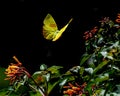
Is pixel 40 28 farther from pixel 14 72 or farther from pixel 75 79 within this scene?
pixel 14 72

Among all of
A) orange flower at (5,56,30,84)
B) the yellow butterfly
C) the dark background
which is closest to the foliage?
orange flower at (5,56,30,84)

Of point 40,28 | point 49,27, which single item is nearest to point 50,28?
point 49,27

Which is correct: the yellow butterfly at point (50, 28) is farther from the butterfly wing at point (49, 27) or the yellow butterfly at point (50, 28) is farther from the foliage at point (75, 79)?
the foliage at point (75, 79)

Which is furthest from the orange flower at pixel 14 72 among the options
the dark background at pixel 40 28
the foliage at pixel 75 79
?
the dark background at pixel 40 28

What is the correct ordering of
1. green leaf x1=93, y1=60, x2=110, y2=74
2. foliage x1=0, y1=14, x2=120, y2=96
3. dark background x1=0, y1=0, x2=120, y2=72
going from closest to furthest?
foliage x1=0, y1=14, x2=120, y2=96 → green leaf x1=93, y1=60, x2=110, y2=74 → dark background x1=0, y1=0, x2=120, y2=72

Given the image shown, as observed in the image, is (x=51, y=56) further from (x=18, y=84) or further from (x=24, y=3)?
(x=18, y=84)

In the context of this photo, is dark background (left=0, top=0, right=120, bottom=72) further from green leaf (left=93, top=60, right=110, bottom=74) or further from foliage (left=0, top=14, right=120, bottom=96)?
green leaf (left=93, top=60, right=110, bottom=74)
